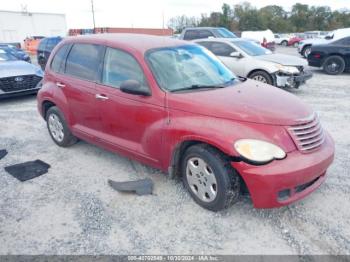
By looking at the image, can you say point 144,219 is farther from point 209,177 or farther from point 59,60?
point 59,60

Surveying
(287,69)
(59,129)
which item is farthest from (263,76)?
(59,129)

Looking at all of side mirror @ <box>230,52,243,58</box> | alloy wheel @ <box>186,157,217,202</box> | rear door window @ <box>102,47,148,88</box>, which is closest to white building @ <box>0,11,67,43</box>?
side mirror @ <box>230,52,243,58</box>

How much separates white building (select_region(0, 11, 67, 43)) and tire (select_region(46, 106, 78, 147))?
46.6m

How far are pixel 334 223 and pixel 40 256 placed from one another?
Result: 2768 millimetres

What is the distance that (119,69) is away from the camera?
3.83m

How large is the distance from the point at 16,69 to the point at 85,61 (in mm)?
4866

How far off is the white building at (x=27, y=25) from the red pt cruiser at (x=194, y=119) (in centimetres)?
4779

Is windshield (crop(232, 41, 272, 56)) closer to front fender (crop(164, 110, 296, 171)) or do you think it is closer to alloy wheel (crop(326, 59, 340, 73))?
alloy wheel (crop(326, 59, 340, 73))

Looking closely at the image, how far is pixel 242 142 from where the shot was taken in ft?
9.23

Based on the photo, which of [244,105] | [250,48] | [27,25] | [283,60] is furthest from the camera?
[27,25]

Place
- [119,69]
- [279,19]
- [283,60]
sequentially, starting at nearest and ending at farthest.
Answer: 1. [119,69]
2. [283,60]
3. [279,19]

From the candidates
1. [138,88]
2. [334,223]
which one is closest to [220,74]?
[138,88]

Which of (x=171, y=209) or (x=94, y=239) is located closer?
(x=94, y=239)

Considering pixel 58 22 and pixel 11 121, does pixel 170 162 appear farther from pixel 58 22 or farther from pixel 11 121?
pixel 58 22
